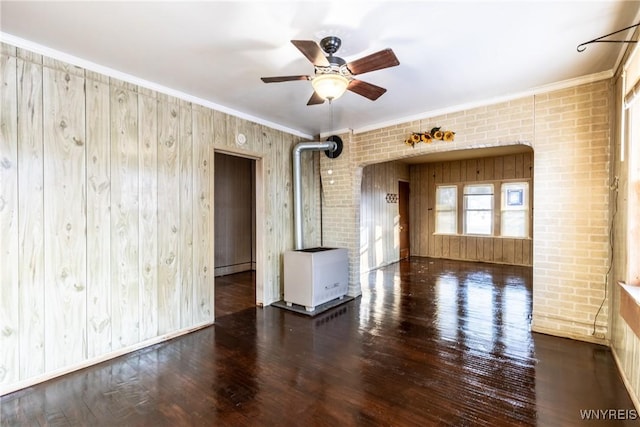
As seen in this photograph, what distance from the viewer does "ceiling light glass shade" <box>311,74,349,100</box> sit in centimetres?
220

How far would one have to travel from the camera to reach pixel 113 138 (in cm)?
283

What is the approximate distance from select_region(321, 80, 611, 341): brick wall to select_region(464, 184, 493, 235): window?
4488 mm

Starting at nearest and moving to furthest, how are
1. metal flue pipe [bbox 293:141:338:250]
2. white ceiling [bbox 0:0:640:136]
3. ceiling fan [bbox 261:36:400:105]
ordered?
white ceiling [bbox 0:0:640:136], ceiling fan [bbox 261:36:400:105], metal flue pipe [bbox 293:141:338:250]

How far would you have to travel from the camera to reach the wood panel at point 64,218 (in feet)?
8.07

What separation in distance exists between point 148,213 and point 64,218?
673 millimetres

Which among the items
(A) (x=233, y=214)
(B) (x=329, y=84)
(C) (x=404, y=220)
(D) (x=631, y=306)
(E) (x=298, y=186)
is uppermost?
(B) (x=329, y=84)

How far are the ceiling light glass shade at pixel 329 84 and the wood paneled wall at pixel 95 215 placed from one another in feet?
6.18

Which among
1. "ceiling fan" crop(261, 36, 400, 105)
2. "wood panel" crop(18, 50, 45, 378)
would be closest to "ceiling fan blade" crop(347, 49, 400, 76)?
"ceiling fan" crop(261, 36, 400, 105)

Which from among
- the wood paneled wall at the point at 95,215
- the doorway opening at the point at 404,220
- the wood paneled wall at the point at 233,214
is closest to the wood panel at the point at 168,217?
the wood paneled wall at the point at 95,215

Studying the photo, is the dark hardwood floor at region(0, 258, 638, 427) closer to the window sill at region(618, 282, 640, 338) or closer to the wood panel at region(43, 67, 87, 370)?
the wood panel at region(43, 67, 87, 370)

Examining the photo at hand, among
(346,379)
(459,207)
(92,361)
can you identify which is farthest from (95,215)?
(459,207)

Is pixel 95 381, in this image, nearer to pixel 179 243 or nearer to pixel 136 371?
pixel 136 371

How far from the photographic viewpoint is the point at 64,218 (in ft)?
8.33

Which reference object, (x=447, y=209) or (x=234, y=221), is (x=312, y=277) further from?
(x=447, y=209)
